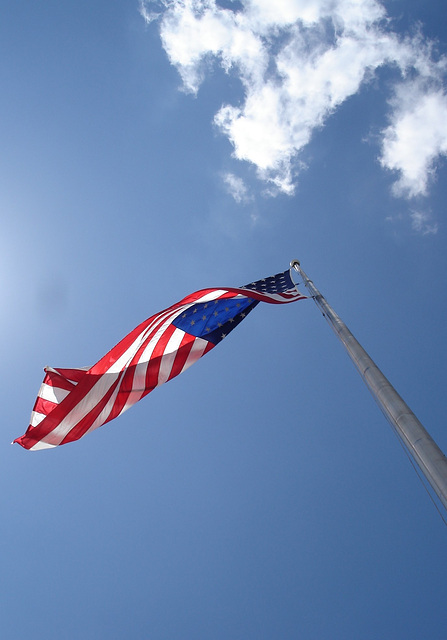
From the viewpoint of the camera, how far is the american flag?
333 inches

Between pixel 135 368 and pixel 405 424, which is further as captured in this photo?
pixel 135 368

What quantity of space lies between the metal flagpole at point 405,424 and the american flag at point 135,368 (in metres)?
2.89

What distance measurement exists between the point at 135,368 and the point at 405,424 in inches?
241

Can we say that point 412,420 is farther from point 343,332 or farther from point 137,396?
point 137,396

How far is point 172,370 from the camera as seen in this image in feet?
32.3

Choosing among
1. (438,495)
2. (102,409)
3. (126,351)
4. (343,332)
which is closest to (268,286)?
(343,332)

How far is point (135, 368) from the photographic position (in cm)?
949

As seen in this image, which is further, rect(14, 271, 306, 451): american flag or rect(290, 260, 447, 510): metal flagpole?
rect(14, 271, 306, 451): american flag

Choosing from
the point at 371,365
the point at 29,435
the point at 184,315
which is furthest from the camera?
the point at 184,315

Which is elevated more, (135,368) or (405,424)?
(135,368)

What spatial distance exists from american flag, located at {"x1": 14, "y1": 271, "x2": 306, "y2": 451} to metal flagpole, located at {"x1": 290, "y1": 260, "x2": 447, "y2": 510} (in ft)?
9.49

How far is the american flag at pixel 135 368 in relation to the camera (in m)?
8.45

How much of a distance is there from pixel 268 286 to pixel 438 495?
790 centimetres

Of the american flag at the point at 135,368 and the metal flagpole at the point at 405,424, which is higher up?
the american flag at the point at 135,368
